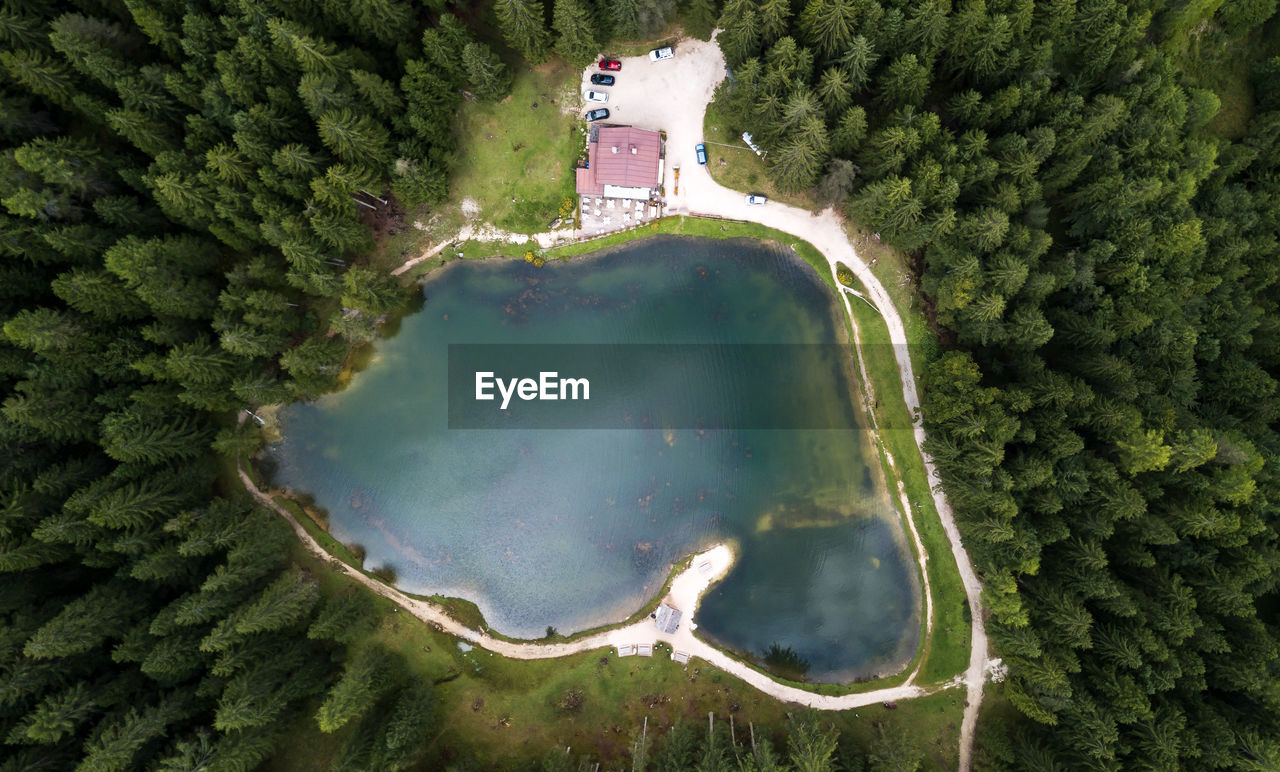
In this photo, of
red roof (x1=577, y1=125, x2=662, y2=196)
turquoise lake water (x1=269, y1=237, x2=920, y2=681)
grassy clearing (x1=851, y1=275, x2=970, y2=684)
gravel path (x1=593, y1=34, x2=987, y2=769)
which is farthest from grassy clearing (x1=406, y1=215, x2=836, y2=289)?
grassy clearing (x1=851, y1=275, x2=970, y2=684)

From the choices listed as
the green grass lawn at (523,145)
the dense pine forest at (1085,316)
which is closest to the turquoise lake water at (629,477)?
the green grass lawn at (523,145)

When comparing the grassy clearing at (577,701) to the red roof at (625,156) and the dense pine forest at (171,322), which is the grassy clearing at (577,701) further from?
the red roof at (625,156)

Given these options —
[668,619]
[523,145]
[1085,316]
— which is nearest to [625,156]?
[523,145]

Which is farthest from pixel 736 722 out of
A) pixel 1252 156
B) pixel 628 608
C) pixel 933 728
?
pixel 1252 156

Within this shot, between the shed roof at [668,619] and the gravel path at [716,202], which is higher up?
the gravel path at [716,202]

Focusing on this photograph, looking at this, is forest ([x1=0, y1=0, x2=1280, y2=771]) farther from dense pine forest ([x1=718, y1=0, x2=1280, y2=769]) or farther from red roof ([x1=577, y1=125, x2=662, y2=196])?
red roof ([x1=577, y1=125, x2=662, y2=196])

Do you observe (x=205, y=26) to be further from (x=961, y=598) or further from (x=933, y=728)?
(x=933, y=728)
